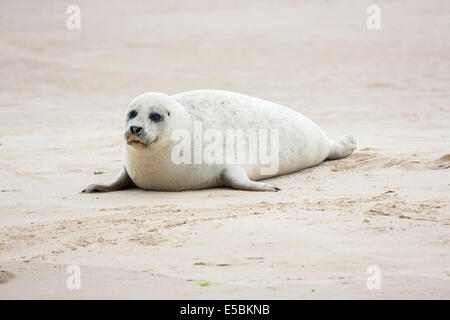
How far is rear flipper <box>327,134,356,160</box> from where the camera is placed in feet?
24.6

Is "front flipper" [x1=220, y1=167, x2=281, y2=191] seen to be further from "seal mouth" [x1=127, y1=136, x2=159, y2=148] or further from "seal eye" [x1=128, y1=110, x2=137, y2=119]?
"seal eye" [x1=128, y1=110, x2=137, y2=119]

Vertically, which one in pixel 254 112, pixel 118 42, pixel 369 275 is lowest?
pixel 369 275

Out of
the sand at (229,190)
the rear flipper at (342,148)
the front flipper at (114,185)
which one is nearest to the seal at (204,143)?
the front flipper at (114,185)

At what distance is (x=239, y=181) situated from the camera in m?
6.14

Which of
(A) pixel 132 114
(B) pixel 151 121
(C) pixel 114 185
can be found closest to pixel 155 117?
(B) pixel 151 121

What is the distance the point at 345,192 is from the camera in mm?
5859

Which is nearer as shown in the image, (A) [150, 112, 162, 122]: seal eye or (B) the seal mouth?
(B) the seal mouth

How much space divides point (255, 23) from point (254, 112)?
1427cm

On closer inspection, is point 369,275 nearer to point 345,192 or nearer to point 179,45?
point 345,192

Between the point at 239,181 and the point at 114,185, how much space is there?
1067mm

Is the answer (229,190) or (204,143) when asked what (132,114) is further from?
(229,190)

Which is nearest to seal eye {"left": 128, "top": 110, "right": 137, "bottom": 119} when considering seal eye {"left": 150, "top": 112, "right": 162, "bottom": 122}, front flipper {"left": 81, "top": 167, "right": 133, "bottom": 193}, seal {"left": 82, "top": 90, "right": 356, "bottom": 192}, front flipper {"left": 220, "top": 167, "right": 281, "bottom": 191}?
seal {"left": 82, "top": 90, "right": 356, "bottom": 192}

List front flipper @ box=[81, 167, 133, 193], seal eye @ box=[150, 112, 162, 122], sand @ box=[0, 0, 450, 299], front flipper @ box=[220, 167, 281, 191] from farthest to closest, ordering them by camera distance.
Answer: front flipper @ box=[81, 167, 133, 193]
front flipper @ box=[220, 167, 281, 191]
seal eye @ box=[150, 112, 162, 122]
sand @ box=[0, 0, 450, 299]

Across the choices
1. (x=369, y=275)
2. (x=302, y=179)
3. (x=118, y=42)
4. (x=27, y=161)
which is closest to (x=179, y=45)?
(x=118, y=42)
